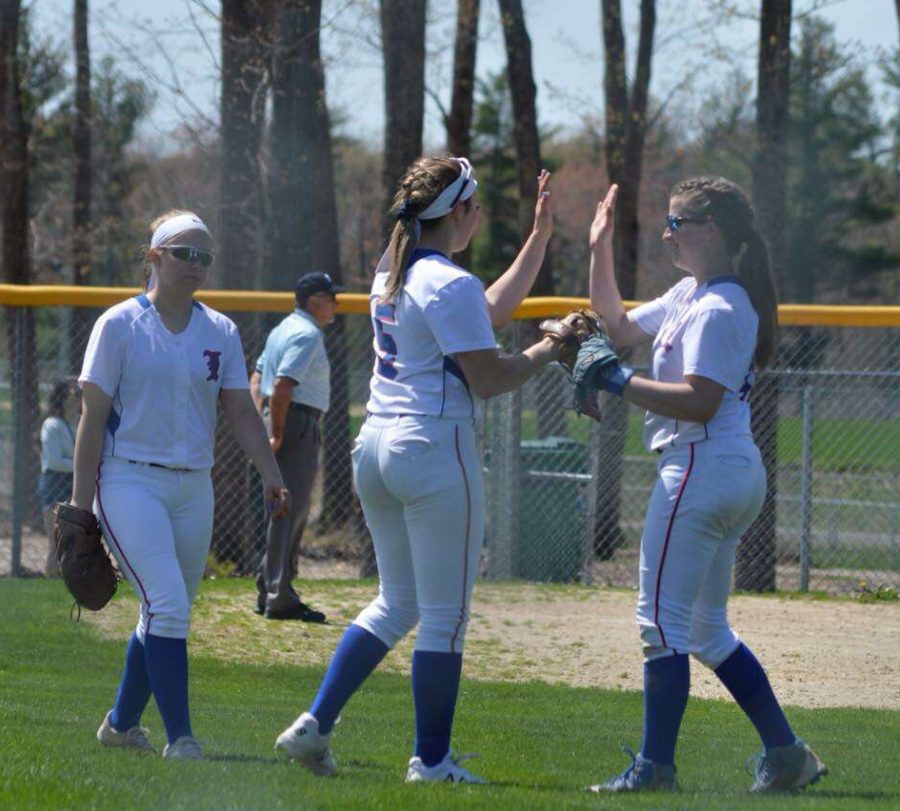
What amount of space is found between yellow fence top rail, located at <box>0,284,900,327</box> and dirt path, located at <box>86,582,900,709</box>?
2118mm

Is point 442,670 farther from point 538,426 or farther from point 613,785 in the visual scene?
point 538,426

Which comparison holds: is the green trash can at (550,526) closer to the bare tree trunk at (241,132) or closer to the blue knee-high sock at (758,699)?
the bare tree trunk at (241,132)

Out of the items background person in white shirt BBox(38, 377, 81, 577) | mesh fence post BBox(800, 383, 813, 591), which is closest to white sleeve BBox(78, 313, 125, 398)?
background person in white shirt BBox(38, 377, 81, 577)

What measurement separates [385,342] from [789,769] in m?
1.94

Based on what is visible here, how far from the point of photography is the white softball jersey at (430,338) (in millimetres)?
4590

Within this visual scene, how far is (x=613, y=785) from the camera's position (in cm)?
489

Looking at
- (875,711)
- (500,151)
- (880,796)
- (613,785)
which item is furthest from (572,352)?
(500,151)

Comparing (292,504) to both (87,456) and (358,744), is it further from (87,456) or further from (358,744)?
(87,456)

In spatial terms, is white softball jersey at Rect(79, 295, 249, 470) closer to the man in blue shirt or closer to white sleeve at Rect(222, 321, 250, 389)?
white sleeve at Rect(222, 321, 250, 389)

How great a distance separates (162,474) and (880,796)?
8.66 ft

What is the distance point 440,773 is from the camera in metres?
4.82

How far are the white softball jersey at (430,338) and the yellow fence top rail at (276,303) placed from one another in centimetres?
664

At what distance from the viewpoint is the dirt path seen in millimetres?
8570

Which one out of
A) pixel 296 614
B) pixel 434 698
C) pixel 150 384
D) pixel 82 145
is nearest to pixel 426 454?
pixel 434 698
